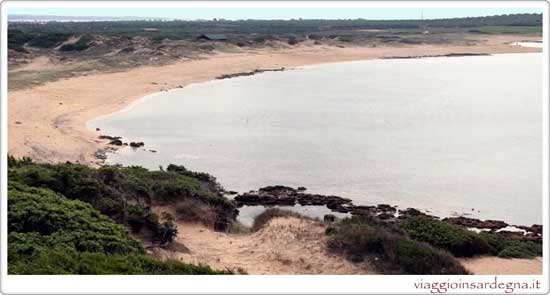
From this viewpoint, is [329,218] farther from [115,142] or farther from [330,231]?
[115,142]

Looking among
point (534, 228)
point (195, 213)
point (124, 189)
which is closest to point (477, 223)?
point (534, 228)

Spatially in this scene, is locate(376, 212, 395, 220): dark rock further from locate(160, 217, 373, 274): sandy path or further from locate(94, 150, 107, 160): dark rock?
locate(94, 150, 107, 160): dark rock

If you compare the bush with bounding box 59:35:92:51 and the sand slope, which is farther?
the bush with bounding box 59:35:92:51

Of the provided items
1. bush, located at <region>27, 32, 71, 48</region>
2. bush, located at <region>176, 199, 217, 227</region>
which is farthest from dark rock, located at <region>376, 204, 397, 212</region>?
bush, located at <region>27, 32, 71, 48</region>

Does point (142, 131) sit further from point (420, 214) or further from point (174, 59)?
point (174, 59)

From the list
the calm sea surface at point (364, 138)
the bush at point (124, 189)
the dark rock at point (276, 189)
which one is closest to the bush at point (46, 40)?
the calm sea surface at point (364, 138)

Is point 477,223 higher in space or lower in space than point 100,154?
lower

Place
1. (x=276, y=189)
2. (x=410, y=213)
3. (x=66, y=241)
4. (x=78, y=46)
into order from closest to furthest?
(x=66, y=241) < (x=410, y=213) < (x=276, y=189) < (x=78, y=46)

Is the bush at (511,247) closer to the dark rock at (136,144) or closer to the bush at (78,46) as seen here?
the dark rock at (136,144)
